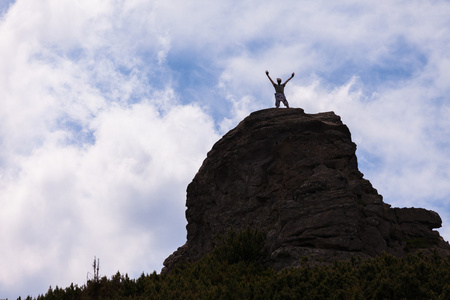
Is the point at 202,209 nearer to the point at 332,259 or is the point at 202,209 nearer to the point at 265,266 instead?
the point at 265,266

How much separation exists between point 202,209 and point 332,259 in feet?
36.2

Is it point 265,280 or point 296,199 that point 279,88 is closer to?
point 296,199

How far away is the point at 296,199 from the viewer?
82.3 feet

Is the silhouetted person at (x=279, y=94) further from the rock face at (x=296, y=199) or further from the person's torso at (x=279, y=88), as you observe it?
the rock face at (x=296, y=199)

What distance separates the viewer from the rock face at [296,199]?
76.4 ft

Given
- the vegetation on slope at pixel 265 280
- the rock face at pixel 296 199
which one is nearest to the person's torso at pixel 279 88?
the rock face at pixel 296 199

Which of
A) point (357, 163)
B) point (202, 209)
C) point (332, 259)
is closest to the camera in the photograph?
point (332, 259)

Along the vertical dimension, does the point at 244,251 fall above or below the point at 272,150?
below

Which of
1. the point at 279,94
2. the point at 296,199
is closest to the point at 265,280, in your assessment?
the point at 296,199

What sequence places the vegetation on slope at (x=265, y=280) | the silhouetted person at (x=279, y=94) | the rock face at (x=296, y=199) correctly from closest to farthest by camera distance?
the vegetation on slope at (x=265, y=280)
the rock face at (x=296, y=199)
the silhouetted person at (x=279, y=94)

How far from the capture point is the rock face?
2330 cm

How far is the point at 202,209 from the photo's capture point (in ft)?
103

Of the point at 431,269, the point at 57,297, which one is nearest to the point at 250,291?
the point at 431,269

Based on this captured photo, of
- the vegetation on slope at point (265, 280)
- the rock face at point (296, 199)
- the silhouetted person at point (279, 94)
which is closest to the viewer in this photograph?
the vegetation on slope at point (265, 280)
